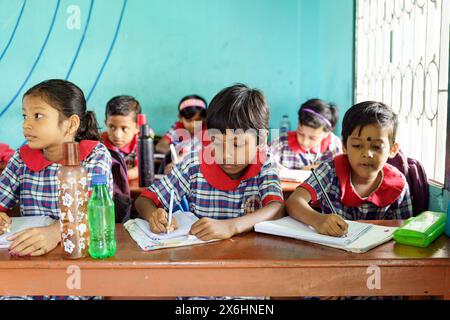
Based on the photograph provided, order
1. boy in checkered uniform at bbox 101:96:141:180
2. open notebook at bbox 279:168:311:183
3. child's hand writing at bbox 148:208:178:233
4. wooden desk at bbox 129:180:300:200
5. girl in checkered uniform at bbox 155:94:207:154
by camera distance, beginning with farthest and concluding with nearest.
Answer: girl in checkered uniform at bbox 155:94:207:154 → boy in checkered uniform at bbox 101:96:141:180 → open notebook at bbox 279:168:311:183 → wooden desk at bbox 129:180:300:200 → child's hand writing at bbox 148:208:178:233

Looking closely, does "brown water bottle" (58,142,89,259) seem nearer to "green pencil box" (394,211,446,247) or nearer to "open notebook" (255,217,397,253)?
"open notebook" (255,217,397,253)

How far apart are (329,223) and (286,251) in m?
0.17

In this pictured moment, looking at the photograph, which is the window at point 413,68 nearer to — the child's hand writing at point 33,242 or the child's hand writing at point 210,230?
the child's hand writing at point 210,230

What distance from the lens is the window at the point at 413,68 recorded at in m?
1.93

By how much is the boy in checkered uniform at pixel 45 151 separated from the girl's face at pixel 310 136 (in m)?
1.87

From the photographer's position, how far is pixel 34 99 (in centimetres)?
148

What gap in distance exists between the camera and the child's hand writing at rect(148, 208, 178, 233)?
127 cm

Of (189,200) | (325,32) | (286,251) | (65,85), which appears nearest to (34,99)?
(65,85)

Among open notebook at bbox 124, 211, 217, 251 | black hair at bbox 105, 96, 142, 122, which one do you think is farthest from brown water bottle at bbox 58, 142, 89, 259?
black hair at bbox 105, 96, 142, 122

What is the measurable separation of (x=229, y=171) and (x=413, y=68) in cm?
119

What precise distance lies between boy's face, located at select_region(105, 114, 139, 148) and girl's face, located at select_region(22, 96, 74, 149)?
150 centimetres

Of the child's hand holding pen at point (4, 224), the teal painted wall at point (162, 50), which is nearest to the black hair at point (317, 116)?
the teal painted wall at point (162, 50)

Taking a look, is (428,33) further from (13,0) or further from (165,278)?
(13,0)

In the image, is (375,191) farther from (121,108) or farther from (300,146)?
(121,108)
